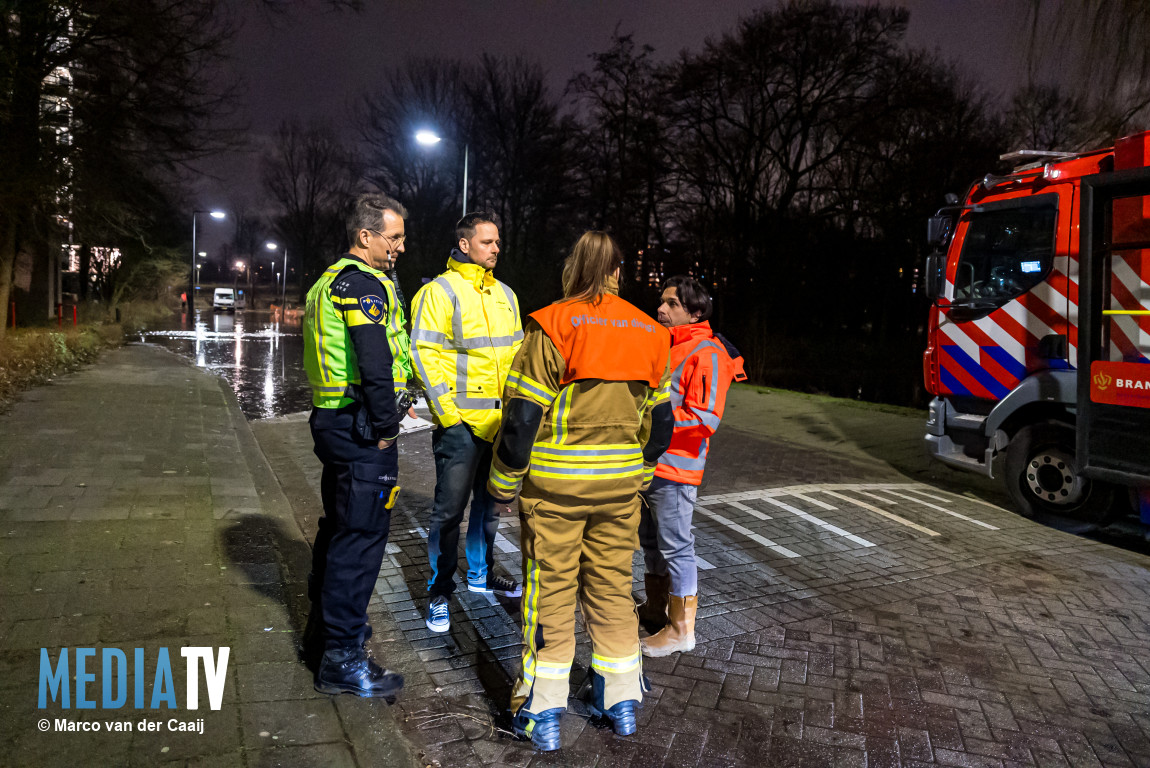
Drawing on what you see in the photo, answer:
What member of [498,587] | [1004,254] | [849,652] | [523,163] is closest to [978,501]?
[1004,254]

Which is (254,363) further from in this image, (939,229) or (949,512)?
(949,512)

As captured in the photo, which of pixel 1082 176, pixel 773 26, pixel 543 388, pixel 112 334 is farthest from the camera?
pixel 773 26

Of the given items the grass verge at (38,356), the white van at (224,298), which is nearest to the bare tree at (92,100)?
the grass verge at (38,356)

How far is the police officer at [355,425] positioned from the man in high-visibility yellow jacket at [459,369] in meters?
0.54

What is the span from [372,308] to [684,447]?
5.28 feet

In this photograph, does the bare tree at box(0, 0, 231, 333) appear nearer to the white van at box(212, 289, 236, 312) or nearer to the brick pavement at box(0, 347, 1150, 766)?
the brick pavement at box(0, 347, 1150, 766)

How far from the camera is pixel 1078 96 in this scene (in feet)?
24.4

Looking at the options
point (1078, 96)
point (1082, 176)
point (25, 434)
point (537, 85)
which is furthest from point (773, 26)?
point (25, 434)

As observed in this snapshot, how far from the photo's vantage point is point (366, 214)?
10.9 feet

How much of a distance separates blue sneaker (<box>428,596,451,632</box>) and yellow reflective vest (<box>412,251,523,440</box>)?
2.97 feet

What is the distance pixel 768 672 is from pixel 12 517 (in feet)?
16.1

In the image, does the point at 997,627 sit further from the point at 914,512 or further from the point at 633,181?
the point at 633,181

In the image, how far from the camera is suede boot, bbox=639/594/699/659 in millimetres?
3818

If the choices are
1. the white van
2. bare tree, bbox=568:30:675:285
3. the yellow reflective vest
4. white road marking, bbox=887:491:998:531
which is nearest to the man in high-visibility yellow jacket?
the yellow reflective vest
